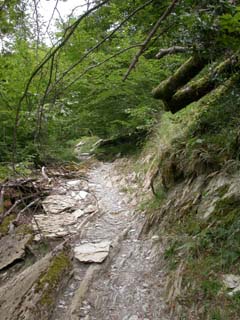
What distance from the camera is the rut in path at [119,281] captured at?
122 inches

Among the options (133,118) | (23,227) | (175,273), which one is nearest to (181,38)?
(175,273)

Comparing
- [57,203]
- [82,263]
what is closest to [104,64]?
[57,203]

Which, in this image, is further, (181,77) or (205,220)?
(181,77)

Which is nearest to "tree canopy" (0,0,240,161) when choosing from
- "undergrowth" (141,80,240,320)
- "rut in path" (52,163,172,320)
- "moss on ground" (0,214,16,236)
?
"undergrowth" (141,80,240,320)

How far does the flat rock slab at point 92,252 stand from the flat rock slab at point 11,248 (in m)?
0.76

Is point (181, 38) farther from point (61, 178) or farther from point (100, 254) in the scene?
point (61, 178)

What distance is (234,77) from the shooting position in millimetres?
4195

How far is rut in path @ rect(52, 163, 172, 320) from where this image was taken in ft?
10.2

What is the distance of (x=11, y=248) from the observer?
450 cm

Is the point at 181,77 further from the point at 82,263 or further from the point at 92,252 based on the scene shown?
the point at 82,263

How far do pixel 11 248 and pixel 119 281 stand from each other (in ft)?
5.89

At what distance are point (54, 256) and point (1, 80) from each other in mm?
5459

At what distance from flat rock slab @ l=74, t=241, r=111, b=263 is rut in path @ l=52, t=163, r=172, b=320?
74mm

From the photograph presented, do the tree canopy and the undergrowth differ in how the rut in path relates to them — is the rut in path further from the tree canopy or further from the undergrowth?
the tree canopy
